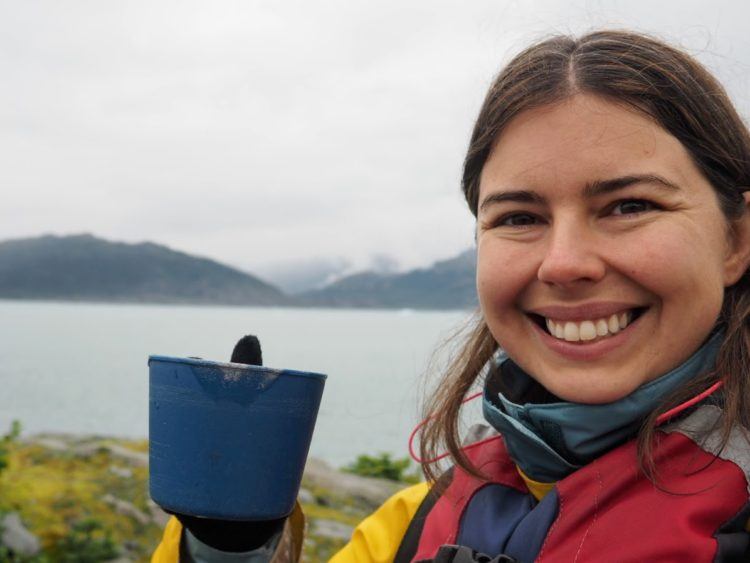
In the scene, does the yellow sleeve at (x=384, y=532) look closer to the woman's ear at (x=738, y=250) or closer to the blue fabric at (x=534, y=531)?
the blue fabric at (x=534, y=531)

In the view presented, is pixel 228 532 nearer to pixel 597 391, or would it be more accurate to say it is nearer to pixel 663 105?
pixel 597 391

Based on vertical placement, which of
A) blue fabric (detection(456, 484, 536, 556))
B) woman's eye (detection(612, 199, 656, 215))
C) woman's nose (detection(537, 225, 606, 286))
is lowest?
blue fabric (detection(456, 484, 536, 556))

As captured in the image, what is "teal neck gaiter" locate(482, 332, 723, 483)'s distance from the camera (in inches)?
65.6

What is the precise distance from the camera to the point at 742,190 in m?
1.82

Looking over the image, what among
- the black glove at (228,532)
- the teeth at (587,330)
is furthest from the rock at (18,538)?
the teeth at (587,330)

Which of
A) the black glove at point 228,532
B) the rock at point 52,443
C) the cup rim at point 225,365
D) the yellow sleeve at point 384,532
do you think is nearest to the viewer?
the cup rim at point 225,365

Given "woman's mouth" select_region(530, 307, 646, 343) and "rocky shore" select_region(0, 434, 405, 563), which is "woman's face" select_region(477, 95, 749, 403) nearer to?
"woman's mouth" select_region(530, 307, 646, 343)

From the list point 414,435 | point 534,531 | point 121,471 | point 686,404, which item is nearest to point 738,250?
point 686,404

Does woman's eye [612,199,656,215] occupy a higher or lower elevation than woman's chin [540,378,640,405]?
higher

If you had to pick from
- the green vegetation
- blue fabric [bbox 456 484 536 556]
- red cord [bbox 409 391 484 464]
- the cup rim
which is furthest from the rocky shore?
blue fabric [bbox 456 484 536 556]

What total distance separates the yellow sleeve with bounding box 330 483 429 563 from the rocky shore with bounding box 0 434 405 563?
130 inches

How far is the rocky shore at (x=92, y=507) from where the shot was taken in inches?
198

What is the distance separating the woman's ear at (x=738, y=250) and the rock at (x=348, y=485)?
5.95 m

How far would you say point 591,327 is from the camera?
1734mm
